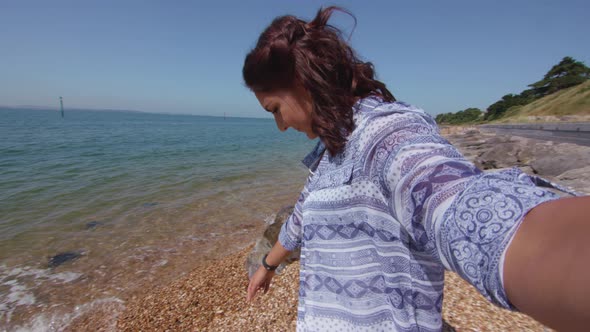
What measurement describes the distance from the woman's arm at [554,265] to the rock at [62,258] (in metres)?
7.88

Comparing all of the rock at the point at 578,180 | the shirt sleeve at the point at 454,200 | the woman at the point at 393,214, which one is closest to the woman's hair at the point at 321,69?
the woman at the point at 393,214

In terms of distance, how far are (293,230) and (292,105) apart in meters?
0.78

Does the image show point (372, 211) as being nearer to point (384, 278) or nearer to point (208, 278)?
point (384, 278)

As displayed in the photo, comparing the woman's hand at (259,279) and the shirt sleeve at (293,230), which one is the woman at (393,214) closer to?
the shirt sleeve at (293,230)

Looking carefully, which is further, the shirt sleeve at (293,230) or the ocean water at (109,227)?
the ocean water at (109,227)

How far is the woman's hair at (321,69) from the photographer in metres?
1.06

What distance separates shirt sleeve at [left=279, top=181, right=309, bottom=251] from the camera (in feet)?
5.38

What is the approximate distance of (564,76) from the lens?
52281 millimetres

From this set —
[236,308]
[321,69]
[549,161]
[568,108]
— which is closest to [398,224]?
[321,69]

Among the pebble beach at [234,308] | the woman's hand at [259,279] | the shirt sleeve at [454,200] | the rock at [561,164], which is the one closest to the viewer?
the shirt sleeve at [454,200]

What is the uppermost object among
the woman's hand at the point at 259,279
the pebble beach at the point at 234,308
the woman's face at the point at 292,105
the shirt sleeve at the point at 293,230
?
the woman's face at the point at 292,105

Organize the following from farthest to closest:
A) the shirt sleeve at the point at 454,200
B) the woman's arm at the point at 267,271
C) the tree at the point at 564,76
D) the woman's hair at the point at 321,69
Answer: the tree at the point at 564,76, the woman's arm at the point at 267,271, the woman's hair at the point at 321,69, the shirt sleeve at the point at 454,200

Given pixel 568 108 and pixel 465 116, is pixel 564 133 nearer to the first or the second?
pixel 568 108

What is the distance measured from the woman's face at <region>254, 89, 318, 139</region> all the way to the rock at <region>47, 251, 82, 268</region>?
7.12m
